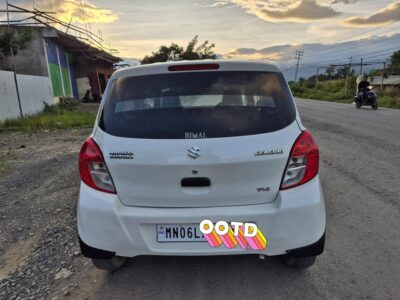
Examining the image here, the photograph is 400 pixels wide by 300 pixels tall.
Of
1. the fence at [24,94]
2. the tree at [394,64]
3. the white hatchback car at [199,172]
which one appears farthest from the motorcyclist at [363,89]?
the tree at [394,64]

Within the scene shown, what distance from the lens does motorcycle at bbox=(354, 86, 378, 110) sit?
55.8 ft

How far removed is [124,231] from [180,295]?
65cm

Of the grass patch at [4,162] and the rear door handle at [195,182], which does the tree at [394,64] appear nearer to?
the grass patch at [4,162]

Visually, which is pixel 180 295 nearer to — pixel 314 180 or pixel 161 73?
pixel 314 180

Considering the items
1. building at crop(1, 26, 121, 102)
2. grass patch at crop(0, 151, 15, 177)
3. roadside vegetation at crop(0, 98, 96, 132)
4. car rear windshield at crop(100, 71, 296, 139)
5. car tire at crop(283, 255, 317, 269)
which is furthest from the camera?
building at crop(1, 26, 121, 102)

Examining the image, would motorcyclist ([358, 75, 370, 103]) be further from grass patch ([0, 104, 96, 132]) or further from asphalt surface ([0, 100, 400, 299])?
asphalt surface ([0, 100, 400, 299])

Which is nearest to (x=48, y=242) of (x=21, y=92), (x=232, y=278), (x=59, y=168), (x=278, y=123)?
(x=232, y=278)

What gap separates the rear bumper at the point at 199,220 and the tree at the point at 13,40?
55.1 ft

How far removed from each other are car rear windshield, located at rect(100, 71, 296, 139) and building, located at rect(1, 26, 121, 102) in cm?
1952

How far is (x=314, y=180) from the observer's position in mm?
2561

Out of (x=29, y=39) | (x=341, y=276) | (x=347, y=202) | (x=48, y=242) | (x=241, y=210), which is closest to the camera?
(x=241, y=210)

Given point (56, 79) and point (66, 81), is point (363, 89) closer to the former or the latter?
point (56, 79)

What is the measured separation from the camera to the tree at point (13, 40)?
17047 mm

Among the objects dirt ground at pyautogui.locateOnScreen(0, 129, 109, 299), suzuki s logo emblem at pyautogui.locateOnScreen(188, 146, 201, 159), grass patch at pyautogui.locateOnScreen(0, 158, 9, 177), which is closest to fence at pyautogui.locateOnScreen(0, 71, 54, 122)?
grass patch at pyautogui.locateOnScreen(0, 158, 9, 177)
